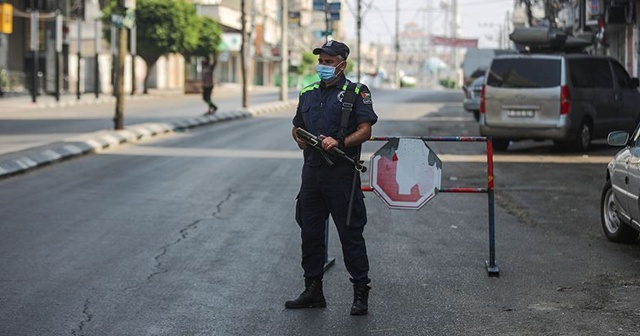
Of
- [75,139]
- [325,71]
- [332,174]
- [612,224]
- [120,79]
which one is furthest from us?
[120,79]

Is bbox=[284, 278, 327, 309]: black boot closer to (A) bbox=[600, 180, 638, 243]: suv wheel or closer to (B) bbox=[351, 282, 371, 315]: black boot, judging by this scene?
(B) bbox=[351, 282, 371, 315]: black boot

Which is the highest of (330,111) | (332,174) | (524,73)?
(524,73)

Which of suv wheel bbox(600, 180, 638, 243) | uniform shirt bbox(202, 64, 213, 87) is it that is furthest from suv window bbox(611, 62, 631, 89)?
uniform shirt bbox(202, 64, 213, 87)

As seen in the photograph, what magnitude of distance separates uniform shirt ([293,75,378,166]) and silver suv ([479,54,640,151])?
14405mm

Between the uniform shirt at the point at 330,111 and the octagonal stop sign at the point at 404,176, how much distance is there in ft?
4.83

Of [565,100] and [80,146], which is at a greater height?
[565,100]

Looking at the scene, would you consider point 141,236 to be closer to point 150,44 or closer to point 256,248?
point 256,248

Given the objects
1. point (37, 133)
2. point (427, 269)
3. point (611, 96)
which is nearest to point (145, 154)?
point (37, 133)

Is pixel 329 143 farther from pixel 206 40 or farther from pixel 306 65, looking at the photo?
pixel 306 65

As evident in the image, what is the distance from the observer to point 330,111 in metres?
7.46

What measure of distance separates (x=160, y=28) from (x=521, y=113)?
4302cm

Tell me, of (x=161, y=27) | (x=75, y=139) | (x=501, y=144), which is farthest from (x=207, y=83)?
(x=161, y=27)

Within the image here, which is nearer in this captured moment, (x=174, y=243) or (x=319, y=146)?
(x=319, y=146)

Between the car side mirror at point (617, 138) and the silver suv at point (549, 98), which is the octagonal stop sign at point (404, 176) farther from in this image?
the silver suv at point (549, 98)
